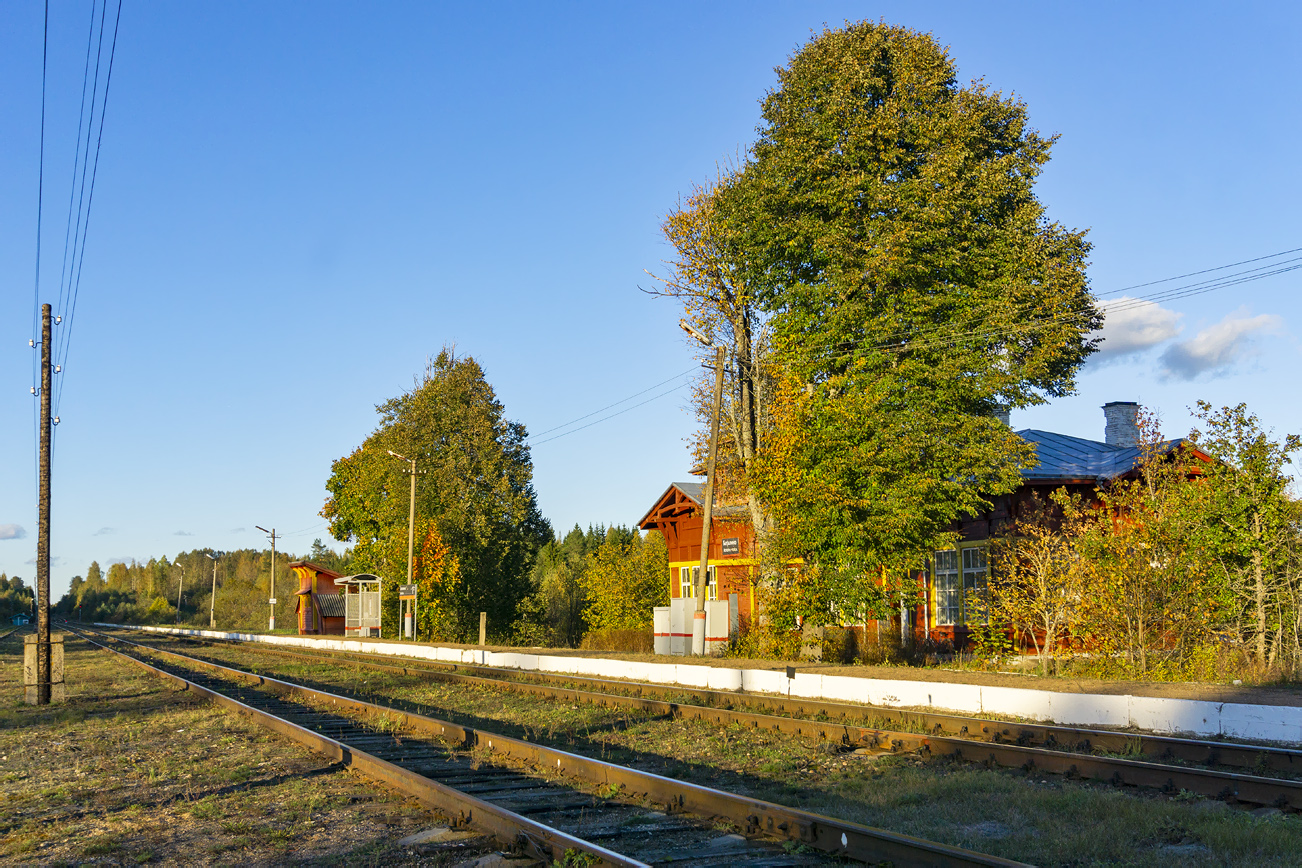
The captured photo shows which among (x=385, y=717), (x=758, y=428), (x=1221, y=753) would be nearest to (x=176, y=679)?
(x=385, y=717)

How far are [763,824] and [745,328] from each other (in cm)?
2421

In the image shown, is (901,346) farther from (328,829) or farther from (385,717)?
(328,829)

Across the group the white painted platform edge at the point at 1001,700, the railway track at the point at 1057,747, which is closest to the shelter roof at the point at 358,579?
the white painted platform edge at the point at 1001,700

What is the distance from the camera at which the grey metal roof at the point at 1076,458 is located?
2577cm

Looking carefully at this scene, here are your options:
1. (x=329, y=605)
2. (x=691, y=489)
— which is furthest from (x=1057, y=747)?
(x=329, y=605)

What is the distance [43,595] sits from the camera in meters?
19.7

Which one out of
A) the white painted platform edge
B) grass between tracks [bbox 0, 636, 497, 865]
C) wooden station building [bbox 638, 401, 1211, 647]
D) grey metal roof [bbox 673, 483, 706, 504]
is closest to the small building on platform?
grey metal roof [bbox 673, 483, 706, 504]

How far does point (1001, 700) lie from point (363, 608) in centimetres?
4105

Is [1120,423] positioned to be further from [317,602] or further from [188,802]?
[317,602]

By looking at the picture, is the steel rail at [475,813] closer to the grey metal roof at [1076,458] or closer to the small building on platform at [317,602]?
the grey metal roof at [1076,458]

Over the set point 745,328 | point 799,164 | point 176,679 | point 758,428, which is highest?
point 799,164

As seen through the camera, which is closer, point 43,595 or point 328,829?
point 328,829

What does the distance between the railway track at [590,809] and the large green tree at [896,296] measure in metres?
13.4

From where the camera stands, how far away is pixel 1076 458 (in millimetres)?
28406
